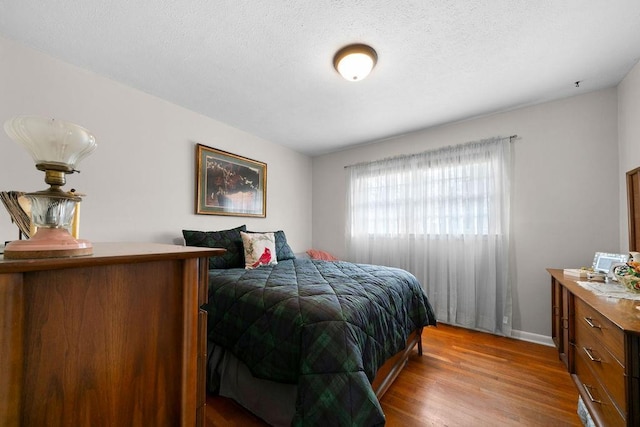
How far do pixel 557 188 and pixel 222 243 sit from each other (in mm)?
3327

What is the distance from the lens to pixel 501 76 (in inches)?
81.7

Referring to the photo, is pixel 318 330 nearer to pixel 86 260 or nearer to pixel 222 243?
pixel 86 260

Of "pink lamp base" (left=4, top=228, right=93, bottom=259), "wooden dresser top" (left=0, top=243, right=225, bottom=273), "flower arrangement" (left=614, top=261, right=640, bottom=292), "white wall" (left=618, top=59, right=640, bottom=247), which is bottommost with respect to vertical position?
"flower arrangement" (left=614, top=261, right=640, bottom=292)

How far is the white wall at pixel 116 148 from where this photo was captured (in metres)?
1.73

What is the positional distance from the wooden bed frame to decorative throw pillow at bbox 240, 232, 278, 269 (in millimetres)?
1407

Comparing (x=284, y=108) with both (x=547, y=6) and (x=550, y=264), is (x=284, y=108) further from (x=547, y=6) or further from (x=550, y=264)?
(x=550, y=264)

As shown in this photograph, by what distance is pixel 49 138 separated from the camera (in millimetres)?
590

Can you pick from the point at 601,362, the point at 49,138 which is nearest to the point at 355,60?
the point at 49,138

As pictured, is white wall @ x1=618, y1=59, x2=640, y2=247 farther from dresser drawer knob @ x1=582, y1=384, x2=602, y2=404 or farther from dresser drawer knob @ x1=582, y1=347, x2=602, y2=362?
dresser drawer knob @ x1=582, y1=384, x2=602, y2=404

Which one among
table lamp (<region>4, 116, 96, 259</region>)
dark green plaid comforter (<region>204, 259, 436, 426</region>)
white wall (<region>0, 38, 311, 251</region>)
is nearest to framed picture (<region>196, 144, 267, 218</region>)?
white wall (<region>0, 38, 311, 251</region>)

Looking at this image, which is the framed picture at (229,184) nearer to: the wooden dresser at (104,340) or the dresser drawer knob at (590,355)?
the wooden dresser at (104,340)

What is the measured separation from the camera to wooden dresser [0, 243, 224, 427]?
1.49ft

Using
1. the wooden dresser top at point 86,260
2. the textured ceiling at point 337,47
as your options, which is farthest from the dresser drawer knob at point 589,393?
the textured ceiling at point 337,47

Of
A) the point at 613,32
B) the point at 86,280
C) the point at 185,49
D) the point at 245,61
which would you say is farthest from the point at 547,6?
the point at 86,280
